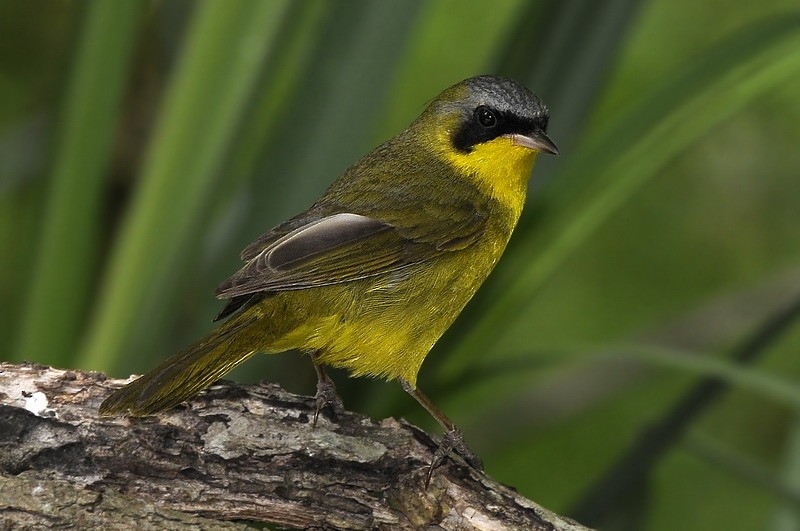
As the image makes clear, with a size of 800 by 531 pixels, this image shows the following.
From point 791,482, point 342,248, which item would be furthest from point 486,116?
point 791,482

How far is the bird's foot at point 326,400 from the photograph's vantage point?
2.21m

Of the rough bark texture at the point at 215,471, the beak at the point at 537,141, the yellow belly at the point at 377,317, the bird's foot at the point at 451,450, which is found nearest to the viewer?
the rough bark texture at the point at 215,471

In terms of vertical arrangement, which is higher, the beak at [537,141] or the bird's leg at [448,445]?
the beak at [537,141]

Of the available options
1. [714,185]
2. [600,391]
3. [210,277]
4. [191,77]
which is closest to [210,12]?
[191,77]

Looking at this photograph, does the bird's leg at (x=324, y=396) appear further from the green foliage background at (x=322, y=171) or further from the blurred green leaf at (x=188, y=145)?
the blurred green leaf at (x=188, y=145)

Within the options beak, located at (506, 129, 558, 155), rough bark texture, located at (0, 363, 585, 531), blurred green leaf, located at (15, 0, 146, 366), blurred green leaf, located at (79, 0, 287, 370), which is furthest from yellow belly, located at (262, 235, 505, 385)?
blurred green leaf, located at (15, 0, 146, 366)

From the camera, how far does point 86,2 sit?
2.98 metres

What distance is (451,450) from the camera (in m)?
2.22

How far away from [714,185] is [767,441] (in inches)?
56.5

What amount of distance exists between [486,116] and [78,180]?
125 centimetres

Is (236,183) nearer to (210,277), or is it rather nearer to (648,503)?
(210,277)

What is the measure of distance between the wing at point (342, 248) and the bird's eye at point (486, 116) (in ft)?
0.85

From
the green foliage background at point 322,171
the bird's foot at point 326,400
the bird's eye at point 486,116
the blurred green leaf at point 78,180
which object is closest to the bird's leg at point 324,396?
the bird's foot at point 326,400

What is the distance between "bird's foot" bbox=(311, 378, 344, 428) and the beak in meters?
0.81
